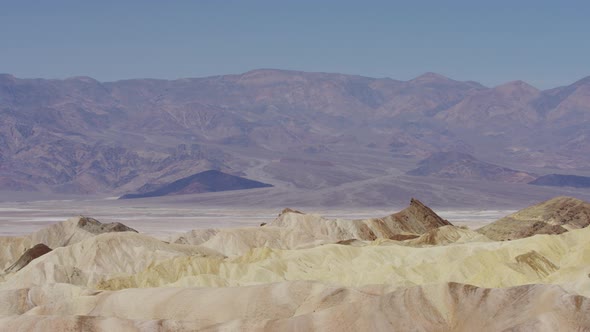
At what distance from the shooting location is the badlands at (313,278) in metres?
38.4

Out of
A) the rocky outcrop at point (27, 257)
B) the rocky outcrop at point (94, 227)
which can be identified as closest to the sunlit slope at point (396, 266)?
the rocky outcrop at point (27, 257)

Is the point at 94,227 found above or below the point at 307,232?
above

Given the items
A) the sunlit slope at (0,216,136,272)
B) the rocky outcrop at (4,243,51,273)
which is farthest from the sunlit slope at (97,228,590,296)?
→ the sunlit slope at (0,216,136,272)

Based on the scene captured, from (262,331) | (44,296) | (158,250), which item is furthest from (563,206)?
(262,331)

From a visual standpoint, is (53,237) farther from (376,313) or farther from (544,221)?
(376,313)

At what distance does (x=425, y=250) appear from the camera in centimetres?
7256

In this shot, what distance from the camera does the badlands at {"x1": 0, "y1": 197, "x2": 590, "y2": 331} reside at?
38.4m

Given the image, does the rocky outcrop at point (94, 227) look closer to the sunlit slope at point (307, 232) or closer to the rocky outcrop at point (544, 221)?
the sunlit slope at point (307, 232)

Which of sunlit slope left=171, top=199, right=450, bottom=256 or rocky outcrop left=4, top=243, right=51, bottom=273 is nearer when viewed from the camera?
rocky outcrop left=4, top=243, right=51, bottom=273

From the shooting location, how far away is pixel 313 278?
66.8m

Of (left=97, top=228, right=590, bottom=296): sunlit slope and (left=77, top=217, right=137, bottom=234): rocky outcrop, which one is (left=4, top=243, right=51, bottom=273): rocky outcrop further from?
(left=97, top=228, right=590, bottom=296): sunlit slope

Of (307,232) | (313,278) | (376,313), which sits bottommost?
(313,278)

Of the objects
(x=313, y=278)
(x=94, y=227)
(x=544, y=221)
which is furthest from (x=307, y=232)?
(x=313, y=278)

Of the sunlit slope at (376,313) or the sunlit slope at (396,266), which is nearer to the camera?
the sunlit slope at (376,313)
